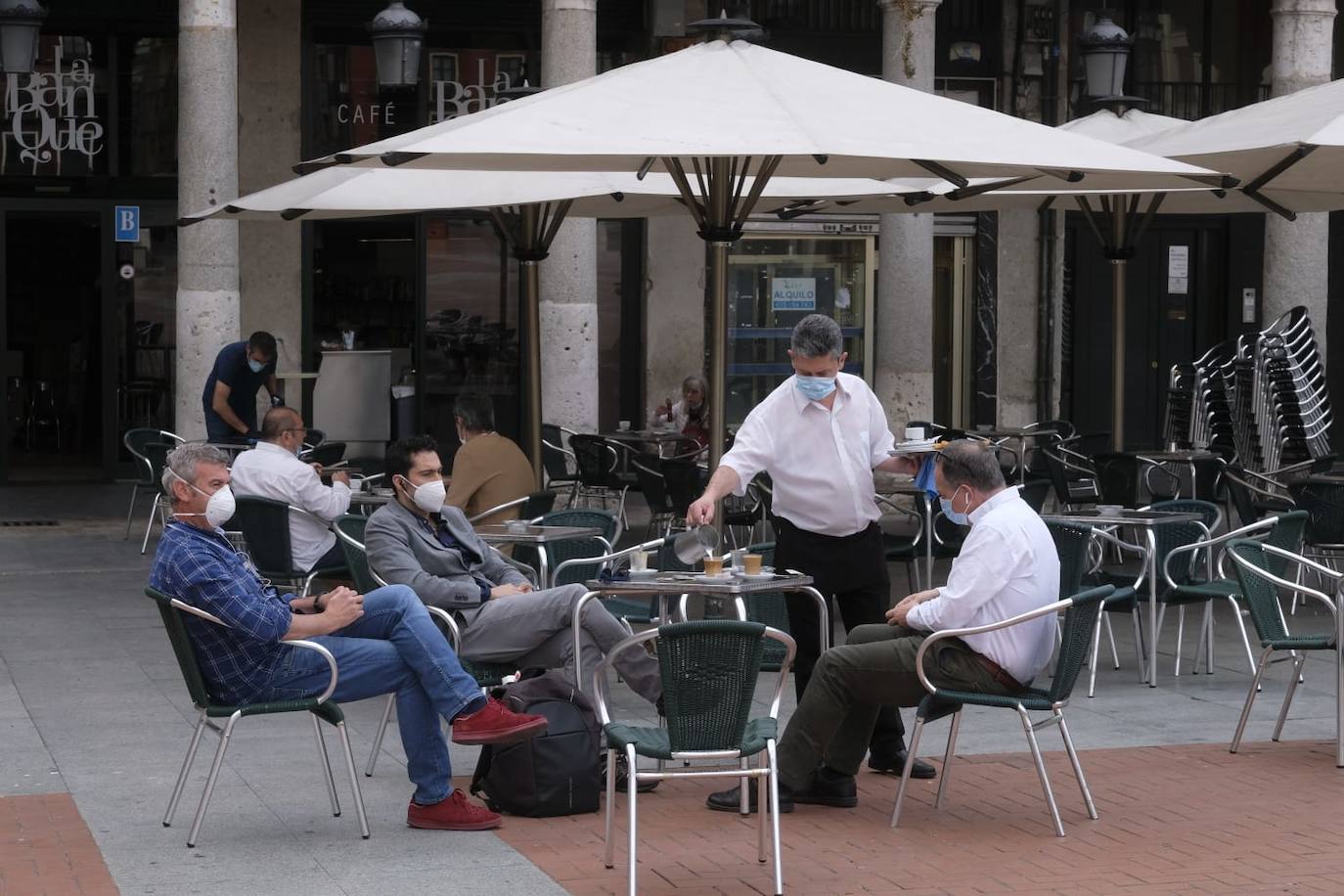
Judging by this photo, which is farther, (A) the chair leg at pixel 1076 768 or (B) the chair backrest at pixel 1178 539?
(B) the chair backrest at pixel 1178 539

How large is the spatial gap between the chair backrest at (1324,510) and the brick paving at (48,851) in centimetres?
675

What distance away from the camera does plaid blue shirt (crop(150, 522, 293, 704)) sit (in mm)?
6059

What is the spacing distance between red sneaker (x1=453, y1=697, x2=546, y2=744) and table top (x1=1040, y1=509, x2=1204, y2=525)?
3449 mm

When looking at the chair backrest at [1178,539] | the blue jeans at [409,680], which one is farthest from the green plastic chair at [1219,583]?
the blue jeans at [409,680]

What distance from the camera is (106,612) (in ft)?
36.2

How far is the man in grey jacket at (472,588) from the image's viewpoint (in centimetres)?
712

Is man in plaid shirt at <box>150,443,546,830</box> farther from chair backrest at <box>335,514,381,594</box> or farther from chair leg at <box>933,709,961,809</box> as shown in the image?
chair leg at <box>933,709,961,809</box>

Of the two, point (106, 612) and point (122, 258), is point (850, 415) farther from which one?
point (122, 258)

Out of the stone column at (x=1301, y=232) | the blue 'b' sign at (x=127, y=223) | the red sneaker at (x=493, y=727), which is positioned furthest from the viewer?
the blue 'b' sign at (x=127, y=223)

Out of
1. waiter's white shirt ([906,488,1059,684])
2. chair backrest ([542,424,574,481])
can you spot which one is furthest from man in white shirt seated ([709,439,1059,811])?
chair backrest ([542,424,574,481])

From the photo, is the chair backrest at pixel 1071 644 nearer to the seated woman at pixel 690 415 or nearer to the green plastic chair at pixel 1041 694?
the green plastic chair at pixel 1041 694

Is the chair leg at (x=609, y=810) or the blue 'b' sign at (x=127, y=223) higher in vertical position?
the blue 'b' sign at (x=127, y=223)

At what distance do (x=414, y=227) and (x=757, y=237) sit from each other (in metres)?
3.38

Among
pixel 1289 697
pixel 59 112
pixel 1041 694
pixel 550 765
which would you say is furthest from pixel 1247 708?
pixel 59 112
